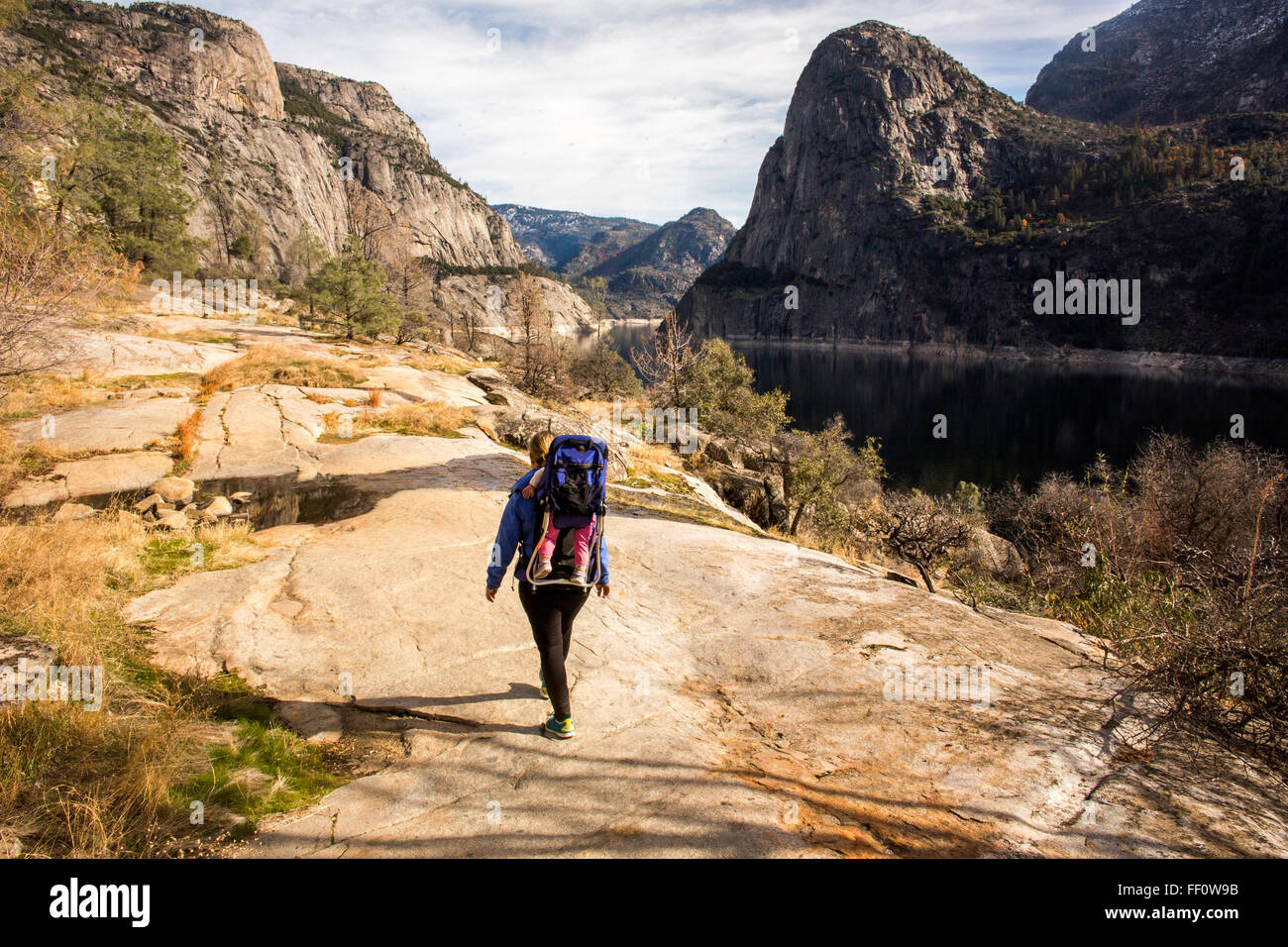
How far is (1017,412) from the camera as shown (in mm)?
77938

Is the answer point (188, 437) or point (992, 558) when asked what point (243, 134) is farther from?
point (992, 558)

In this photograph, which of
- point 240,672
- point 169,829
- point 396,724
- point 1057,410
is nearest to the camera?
point 169,829

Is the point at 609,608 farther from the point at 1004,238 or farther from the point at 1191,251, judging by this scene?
the point at 1004,238

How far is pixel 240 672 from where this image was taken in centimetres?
542

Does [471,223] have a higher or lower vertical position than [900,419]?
higher

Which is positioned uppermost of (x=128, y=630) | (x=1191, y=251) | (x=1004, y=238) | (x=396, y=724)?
(x=1004, y=238)

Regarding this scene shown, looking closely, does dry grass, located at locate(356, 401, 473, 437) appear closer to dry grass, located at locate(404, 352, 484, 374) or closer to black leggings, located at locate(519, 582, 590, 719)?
dry grass, located at locate(404, 352, 484, 374)

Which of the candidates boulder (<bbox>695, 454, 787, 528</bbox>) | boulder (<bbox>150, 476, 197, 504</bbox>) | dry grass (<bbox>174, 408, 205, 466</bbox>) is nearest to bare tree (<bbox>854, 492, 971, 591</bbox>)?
boulder (<bbox>695, 454, 787, 528</bbox>)

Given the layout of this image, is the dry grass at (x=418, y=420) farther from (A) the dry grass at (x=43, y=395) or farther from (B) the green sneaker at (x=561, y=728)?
(B) the green sneaker at (x=561, y=728)

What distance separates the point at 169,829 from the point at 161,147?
47.8 m

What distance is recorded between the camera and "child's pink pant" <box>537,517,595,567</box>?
455 cm

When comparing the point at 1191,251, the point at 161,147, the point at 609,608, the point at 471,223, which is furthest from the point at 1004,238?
the point at 609,608

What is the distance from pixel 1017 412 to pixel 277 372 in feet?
276

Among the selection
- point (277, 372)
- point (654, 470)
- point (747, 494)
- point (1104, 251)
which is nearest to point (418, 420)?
point (277, 372)
